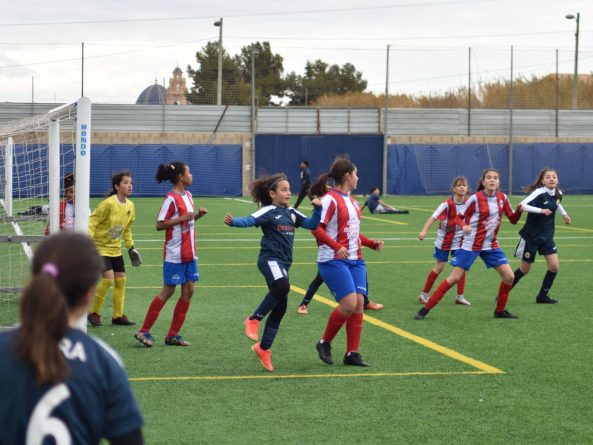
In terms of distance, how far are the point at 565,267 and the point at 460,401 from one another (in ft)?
35.2

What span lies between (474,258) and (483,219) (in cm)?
46

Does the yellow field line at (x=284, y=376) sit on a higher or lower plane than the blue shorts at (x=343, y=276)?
lower

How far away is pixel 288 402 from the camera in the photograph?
7578 millimetres

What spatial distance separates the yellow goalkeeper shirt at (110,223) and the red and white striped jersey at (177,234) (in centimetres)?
136

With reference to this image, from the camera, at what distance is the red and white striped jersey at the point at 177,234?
9.77 m

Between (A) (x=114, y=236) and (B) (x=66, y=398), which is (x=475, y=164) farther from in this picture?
(B) (x=66, y=398)

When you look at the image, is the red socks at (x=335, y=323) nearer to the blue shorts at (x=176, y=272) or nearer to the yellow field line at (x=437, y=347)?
the yellow field line at (x=437, y=347)

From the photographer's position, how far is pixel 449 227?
1350 cm

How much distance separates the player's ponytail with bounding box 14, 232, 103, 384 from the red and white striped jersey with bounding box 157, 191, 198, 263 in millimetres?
6850

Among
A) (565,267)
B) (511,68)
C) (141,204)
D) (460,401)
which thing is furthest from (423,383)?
(511,68)

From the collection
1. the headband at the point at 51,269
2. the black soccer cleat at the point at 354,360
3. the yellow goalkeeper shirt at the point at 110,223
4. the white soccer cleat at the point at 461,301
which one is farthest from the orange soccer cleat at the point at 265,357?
the headband at the point at 51,269

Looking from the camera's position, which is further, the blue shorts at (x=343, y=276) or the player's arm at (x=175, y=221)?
the player's arm at (x=175, y=221)

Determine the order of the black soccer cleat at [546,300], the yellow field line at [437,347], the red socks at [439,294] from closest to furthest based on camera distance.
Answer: the yellow field line at [437,347] → the red socks at [439,294] → the black soccer cleat at [546,300]

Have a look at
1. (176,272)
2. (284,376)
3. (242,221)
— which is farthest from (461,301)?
(284,376)
